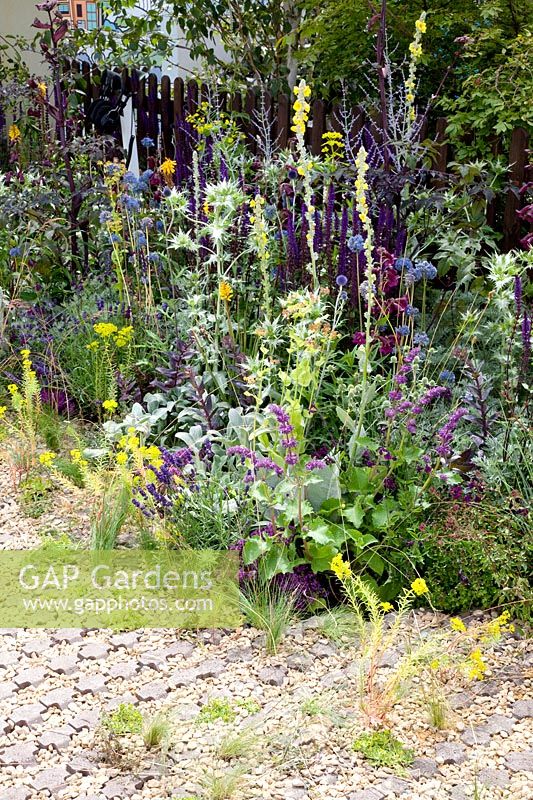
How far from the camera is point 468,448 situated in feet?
11.7

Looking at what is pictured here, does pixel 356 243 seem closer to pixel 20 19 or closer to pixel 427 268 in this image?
pixel 427 268

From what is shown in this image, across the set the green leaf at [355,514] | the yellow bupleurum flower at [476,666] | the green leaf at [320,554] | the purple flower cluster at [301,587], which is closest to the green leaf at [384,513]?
the green leaf at [355,514]

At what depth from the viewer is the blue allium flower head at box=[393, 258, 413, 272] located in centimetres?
384

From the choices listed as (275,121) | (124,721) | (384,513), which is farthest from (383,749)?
(275,121)

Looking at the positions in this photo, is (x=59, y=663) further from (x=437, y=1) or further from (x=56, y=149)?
(x=437, y=1)

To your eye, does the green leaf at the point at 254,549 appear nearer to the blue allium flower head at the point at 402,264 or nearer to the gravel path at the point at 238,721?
the gravel path at the point at 238,721

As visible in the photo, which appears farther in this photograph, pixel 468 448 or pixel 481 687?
pixel 468 448

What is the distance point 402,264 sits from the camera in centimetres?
386

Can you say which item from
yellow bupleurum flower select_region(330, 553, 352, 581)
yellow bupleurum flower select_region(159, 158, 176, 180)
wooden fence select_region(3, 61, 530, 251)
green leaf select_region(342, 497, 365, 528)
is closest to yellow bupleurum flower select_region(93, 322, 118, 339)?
yellow bupleurum flower select_region(159, 158, 176, 180)

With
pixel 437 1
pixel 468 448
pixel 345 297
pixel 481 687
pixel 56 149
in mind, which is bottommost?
pixel 481 687

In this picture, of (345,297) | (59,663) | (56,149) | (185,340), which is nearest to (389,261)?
(345,297)

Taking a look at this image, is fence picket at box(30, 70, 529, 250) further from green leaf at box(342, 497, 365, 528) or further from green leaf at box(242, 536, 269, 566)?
green leaf at box(242, 536, 269, 566)

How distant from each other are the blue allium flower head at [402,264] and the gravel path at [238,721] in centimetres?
147

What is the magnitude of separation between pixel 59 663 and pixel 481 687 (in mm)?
1320
